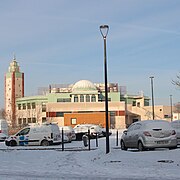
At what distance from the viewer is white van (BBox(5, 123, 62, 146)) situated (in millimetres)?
28578

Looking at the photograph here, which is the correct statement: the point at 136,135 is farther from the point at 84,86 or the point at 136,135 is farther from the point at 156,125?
the point at 84,86

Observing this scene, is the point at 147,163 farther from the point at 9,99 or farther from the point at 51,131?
the point at 9,99

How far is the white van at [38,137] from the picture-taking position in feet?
93.8

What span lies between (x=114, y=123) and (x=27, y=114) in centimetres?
2256

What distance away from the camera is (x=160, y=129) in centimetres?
1920

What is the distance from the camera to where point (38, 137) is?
93.8 feet

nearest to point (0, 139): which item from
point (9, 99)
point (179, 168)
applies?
point (179, 168)

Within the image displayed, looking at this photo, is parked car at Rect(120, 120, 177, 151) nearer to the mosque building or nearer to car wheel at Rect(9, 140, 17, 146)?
car wheel at Rect(9, 140, 17, 146)

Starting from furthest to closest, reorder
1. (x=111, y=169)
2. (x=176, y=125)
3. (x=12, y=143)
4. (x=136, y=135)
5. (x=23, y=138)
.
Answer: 1. (x=12, y=143)
2. (x=23, y=138)
3. (x=176, y=125)
4. (x=136, y=135)
5. (x=111, y=169)

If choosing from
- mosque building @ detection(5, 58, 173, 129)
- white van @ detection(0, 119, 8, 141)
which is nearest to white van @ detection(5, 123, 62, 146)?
white van @ detection(0, 119, 8, 141)

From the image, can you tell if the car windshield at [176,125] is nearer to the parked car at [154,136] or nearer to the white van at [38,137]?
the parked car at [154,136]

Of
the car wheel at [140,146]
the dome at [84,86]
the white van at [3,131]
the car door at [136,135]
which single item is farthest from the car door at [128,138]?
the dome at [84,86]

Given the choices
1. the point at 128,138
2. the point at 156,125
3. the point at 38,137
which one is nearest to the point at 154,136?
the point at 156,125

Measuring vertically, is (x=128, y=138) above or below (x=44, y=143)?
above
